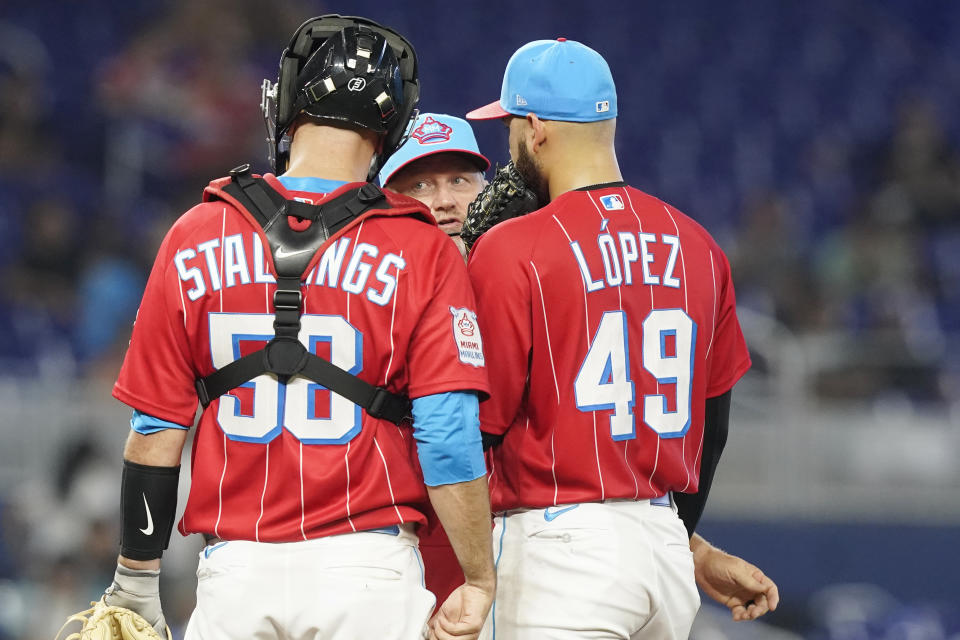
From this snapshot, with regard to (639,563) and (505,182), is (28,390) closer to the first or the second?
(505,182)

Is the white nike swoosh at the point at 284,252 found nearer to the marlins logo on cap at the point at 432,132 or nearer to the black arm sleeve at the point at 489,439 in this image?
the black arm sleeve at the point at 489,439

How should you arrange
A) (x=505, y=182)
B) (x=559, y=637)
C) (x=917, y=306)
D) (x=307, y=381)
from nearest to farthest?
(x=307, y=381) < (x=559, y=637) < (x=505, y=182) < (x=917, y=306)

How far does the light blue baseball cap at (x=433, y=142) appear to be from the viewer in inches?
146

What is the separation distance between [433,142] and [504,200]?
65 cm

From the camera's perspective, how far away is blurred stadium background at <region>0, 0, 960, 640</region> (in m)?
6.50

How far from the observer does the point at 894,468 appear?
6605 millimetres

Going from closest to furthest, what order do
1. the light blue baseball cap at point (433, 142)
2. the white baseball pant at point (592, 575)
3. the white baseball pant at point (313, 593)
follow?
1. the white baseball pant at point (313, 593)
2. the white baseball pant at point (592, 575)
3. the light blue baseball cap at point (433, 142)

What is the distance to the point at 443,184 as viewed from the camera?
376cm

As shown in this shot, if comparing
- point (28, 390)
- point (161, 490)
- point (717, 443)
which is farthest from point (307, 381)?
point (28, 390)

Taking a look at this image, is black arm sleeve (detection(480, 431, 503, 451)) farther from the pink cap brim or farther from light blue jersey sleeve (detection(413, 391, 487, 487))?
the pink cap brim

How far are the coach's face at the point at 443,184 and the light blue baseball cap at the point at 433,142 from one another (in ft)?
0.11

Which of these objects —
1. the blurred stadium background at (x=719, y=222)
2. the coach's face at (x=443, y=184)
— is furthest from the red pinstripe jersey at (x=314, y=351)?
the blurred stadium background at (x=719, y=222)

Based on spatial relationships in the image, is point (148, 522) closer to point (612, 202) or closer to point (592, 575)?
point (592, 575)

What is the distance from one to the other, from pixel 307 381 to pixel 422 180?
1.36 metres
